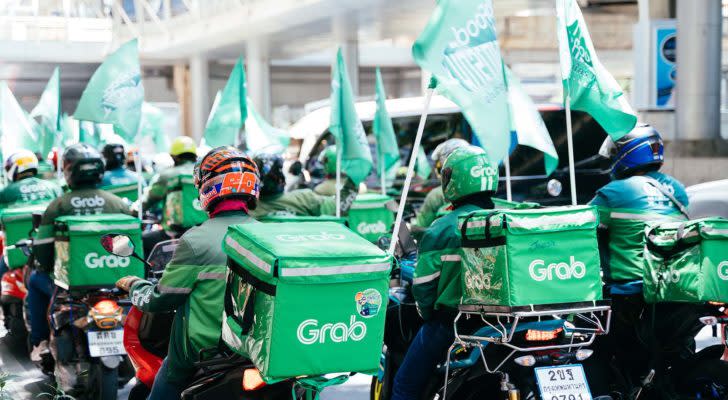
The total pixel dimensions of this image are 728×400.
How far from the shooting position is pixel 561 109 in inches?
579

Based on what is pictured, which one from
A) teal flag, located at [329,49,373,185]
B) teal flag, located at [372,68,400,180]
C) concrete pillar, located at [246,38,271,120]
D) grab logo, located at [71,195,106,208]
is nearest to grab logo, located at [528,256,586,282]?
grab logo, located at [71,195,106,208]

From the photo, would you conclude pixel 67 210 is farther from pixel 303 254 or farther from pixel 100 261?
pixel 303 254

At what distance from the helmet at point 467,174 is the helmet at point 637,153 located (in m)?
1.05

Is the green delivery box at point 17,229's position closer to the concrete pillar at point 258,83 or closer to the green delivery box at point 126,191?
the green delivery box at point 126,191

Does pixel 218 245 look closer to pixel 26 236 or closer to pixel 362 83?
pixel 26 236

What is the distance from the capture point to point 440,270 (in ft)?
17.3

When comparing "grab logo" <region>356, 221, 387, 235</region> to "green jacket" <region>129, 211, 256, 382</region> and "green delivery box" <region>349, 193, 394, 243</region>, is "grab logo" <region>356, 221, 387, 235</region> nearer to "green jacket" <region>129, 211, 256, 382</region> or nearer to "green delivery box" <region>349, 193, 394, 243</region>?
"green delivery box" <region>349, 193, 394, 243</region>

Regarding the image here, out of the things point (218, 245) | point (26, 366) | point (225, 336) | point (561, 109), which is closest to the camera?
point (225, 336)

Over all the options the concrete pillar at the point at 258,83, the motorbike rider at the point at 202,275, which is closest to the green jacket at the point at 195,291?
the motorbike rider at the point at 202,275

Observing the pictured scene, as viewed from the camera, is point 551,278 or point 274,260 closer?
point 274,260

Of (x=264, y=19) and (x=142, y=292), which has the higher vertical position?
(x=264, y=19)

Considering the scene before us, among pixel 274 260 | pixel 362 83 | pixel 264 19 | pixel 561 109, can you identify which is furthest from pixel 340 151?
pixel 362 83

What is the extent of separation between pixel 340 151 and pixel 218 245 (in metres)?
6.10

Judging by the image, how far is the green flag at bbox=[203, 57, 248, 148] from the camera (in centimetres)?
1221
